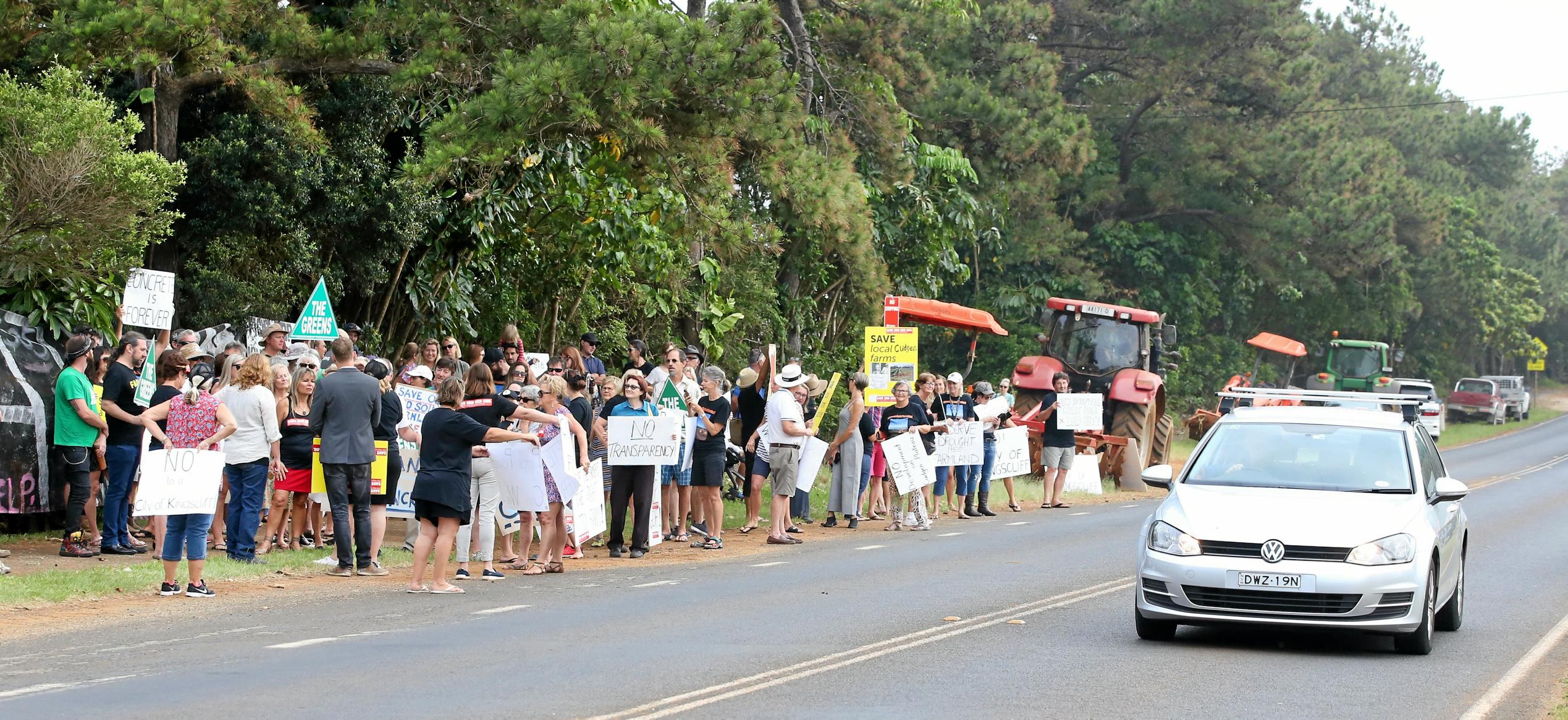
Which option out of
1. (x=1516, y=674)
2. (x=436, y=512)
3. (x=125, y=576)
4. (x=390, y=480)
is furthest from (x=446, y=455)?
(x=1516, y=674)

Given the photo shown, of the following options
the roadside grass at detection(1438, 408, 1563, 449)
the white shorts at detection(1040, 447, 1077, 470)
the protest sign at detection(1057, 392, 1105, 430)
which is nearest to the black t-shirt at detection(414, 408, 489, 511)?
the protest sign at detection(1057, 392, 1105, 430)

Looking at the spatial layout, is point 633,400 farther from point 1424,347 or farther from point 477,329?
point 1424,347

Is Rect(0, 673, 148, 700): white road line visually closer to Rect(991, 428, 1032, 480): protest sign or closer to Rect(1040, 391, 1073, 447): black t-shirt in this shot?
Rect(991, 428, 1032, 480): protest sign

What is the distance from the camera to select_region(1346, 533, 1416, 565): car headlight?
994 centimetres

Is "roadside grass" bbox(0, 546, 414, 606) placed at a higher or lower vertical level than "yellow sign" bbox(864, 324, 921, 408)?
lower

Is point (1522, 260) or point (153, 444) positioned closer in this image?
point (153, 444)

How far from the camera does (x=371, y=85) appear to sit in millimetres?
20375

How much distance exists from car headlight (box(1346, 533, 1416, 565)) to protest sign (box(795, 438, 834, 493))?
9240mm

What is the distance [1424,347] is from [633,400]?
62.9m

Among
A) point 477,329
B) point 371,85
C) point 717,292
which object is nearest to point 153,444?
point 371,85

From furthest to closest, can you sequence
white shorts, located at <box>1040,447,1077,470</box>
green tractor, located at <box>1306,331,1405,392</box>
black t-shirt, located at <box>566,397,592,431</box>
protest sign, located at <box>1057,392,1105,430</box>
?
green tractor, located at <box>1306,331,1405,392</box>
white shorts, located at <box>1040,447,1077,470</box>
protest sign, located at <box>1057,392,1105,430</box>
black t-shirt, located at <box>566,397,592,431</box>

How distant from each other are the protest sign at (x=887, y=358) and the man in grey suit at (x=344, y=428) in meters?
8.73

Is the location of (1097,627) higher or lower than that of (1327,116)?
lower

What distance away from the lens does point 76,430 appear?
14.5m
